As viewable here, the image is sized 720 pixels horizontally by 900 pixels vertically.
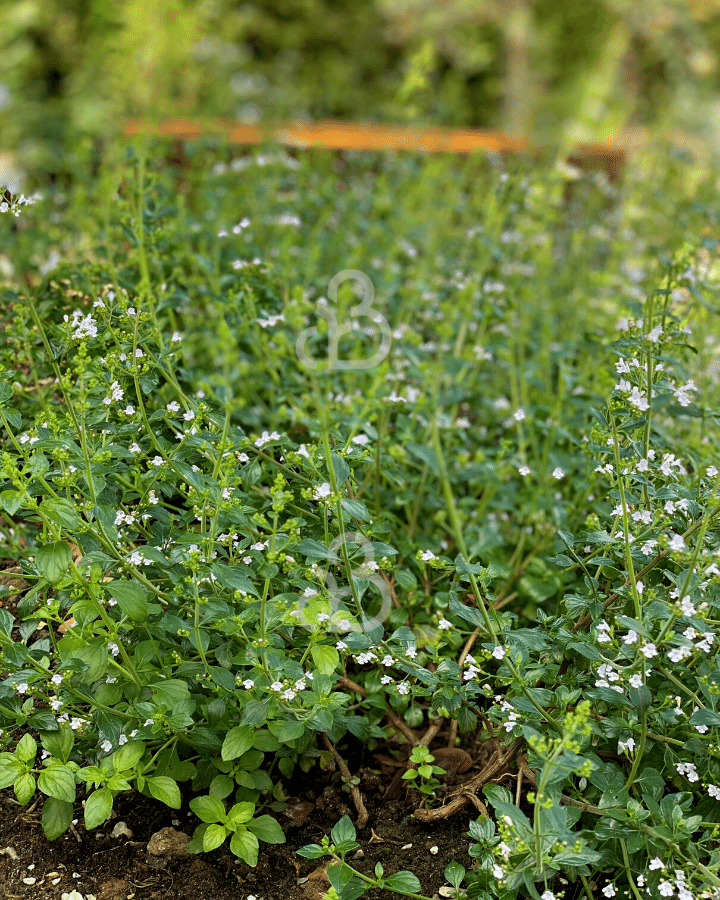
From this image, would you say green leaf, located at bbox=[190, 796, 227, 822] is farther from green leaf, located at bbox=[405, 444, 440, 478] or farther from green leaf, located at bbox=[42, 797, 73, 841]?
green leaf, located at bbox=[405, 444, 440, 478]

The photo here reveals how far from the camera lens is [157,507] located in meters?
1.55

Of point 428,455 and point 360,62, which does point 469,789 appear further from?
point 360,62

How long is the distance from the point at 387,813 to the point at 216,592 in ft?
1.79

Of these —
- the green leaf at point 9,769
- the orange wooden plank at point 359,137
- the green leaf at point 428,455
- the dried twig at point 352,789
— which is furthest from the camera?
the orange wooden plank at point 359,137

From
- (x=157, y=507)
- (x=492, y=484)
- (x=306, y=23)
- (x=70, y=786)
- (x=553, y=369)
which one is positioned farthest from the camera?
(x=306, y=23)

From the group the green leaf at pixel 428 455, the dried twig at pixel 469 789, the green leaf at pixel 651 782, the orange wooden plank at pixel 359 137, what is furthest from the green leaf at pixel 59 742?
the orange wooden plank at pixel 359 137

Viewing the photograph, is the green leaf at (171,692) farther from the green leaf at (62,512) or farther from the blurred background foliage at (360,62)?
the blurred background foliage at (360,62)

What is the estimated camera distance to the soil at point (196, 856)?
1484mm

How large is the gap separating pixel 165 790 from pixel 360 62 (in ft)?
24.2

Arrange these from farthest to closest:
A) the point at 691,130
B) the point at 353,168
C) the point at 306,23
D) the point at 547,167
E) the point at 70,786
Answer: the point at 306,23 → the point at 691,130 → the point at 353,168 → the point at 547,167 → the point at 70,786

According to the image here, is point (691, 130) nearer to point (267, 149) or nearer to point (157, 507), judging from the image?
point (267, 149)

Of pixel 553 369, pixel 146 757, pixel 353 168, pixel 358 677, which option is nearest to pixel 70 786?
pixel 146 757

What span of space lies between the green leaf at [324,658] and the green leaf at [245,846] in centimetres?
32

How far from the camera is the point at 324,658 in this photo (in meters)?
1.37
